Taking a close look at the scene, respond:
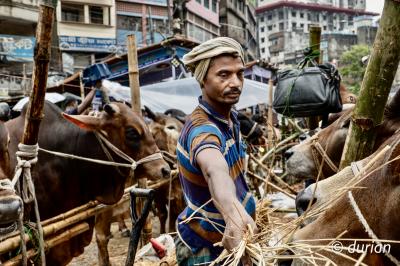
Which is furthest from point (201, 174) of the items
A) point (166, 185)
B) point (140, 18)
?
point (140, 18)

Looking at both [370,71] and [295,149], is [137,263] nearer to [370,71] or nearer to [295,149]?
[295,149]

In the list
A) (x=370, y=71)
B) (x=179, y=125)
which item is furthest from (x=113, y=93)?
(x=370, y=71)

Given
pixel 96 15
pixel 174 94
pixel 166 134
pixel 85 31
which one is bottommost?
pixel 166 134

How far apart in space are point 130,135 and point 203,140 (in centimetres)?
301

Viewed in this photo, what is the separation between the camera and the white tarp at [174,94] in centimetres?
1134

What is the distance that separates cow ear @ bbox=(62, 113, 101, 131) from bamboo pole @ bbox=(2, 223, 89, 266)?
106 cm

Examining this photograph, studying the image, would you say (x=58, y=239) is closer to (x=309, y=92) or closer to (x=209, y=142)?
(x=209, y=142)

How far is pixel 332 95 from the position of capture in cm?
397

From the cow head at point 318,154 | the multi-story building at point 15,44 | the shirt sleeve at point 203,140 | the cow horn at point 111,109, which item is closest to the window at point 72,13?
the multi-story building at point 15,44

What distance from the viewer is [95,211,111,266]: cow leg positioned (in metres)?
5.49

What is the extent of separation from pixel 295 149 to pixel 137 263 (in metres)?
2.04

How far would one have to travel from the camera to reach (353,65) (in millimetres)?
40344

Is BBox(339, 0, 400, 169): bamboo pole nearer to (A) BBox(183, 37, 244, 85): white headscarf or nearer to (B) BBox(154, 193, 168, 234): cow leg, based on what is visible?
(A) BBox(183, 37, 244, 85): white headscarf

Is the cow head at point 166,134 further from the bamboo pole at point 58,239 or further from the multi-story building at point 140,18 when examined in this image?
the multi-story building at point 140,18
